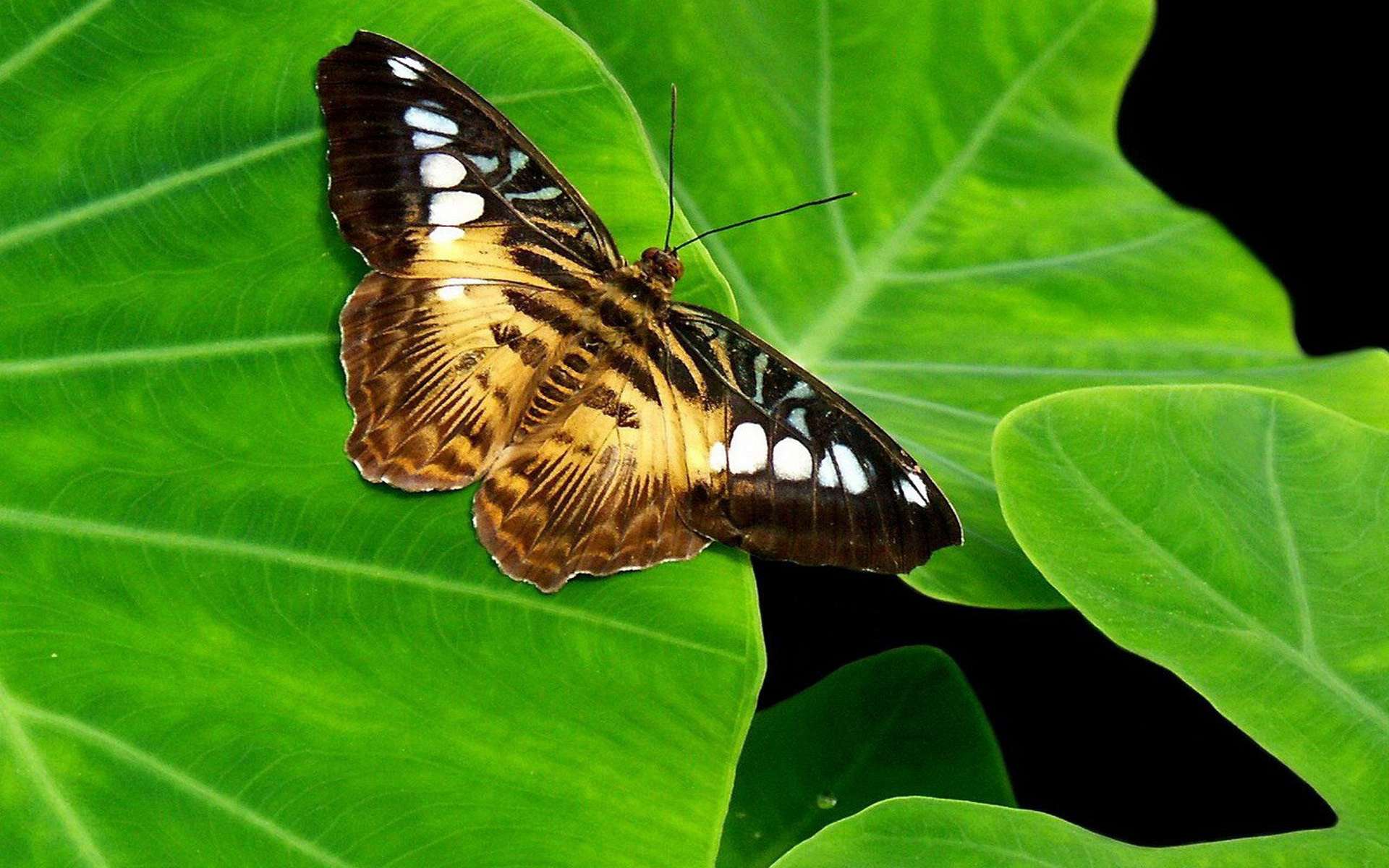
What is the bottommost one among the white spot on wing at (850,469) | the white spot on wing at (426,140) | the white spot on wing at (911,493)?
the white spot on wing at (911,493)

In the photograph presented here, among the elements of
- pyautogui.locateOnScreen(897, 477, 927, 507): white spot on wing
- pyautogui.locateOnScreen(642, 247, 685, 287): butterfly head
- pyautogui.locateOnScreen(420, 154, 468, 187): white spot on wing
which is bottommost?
pyautogui.locateOnScreen(897, 477, 927, 507): white spot on wing

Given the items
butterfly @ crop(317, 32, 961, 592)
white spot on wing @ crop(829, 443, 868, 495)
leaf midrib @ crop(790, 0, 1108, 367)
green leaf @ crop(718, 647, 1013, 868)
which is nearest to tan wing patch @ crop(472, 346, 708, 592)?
butterfly @ crop(317, 32, 961, 592)

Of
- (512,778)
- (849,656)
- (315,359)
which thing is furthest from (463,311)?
(849,656)

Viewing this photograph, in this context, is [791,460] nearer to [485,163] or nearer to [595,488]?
[595,488]

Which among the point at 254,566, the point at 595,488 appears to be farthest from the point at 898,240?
the point at 254,566

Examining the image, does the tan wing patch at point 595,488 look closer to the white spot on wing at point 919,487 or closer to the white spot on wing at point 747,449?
the white spot on wing at point 747,449

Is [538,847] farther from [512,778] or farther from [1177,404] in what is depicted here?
[1177,404]

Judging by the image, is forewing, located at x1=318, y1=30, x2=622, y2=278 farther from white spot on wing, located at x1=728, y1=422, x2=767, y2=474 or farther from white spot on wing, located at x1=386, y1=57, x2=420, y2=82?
white spot on wing, located at x1=728, y1=422, x2=767, y2=474

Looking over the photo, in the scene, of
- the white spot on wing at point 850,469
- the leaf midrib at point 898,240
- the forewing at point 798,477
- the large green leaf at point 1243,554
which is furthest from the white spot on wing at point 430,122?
the leaf midrib at point 898,240
